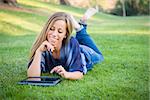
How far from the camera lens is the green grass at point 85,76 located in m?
1.93

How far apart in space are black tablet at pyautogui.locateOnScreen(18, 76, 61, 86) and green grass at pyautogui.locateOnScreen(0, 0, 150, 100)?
31 millimetres

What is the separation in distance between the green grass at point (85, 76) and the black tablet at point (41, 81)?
1.2 inches

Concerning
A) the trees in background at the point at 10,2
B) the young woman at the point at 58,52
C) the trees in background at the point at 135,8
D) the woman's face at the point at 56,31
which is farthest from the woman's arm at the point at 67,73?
the trees in background at the point at 135,8

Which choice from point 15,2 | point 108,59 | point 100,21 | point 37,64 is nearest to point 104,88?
point 37,64

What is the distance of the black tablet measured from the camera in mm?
2080

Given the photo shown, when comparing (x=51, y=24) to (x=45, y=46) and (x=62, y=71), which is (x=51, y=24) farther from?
(x=62, y=71)

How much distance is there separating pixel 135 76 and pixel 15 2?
1.09 metres

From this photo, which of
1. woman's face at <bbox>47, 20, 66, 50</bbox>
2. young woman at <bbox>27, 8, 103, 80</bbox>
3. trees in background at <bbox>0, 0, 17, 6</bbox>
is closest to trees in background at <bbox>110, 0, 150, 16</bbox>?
trees in background at <bbox>0, 0, 17, 6</bbox>

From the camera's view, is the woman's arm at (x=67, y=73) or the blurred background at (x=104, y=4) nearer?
the woman's arm at (x=67, y=73)

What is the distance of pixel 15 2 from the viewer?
3.08 metres

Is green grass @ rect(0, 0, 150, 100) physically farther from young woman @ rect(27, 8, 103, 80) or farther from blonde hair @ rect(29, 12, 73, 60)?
blonde hair @ rect(29, 12, 73, 60)

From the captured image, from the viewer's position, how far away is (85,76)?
2355 mm

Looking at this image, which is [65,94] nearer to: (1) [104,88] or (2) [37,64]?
(1) [104,88]

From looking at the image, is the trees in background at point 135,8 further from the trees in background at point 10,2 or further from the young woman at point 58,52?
the young woman at point 58,52
